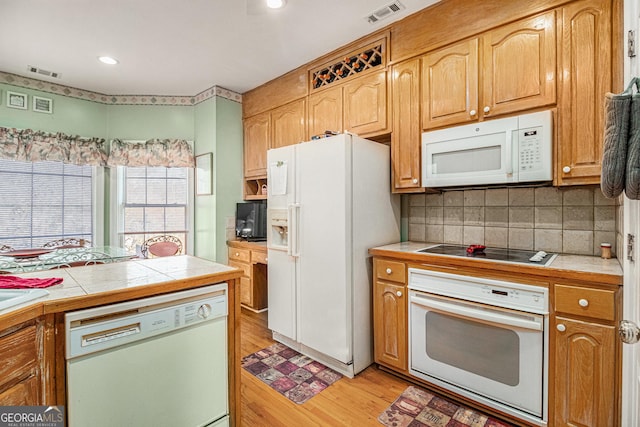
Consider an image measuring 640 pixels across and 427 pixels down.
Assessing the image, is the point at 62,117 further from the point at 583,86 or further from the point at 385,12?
the point at 583,86

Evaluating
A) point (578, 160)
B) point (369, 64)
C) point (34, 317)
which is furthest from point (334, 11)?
point (34, 317)

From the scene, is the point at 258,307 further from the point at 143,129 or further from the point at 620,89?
the point at 620,89

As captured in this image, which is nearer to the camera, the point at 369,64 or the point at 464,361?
the point at 464,361

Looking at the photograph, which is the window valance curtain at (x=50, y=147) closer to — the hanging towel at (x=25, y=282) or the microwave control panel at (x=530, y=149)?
the hanging towel at (x=25, y=282)

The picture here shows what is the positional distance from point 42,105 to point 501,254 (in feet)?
15.5

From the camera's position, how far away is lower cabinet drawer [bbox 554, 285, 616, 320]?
1392 mm

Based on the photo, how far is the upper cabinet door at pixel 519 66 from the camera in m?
1.77

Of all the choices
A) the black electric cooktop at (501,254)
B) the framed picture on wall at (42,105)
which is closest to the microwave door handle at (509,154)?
the black electric cooktop at (501,254)

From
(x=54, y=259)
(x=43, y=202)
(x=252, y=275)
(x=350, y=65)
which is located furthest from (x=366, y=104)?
(x=43, y=202)

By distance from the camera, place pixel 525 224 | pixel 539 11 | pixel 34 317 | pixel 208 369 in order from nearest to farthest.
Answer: pixel 34 317 < pixel 208 369 < pixel 539 11 < pixel 525 224

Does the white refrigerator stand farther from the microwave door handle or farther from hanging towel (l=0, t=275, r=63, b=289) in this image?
hanging towel (l=0, t=275, r=63, b=289)

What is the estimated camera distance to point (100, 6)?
7.20ft

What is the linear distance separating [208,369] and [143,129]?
357 centimetres

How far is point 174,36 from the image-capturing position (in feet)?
8.50
